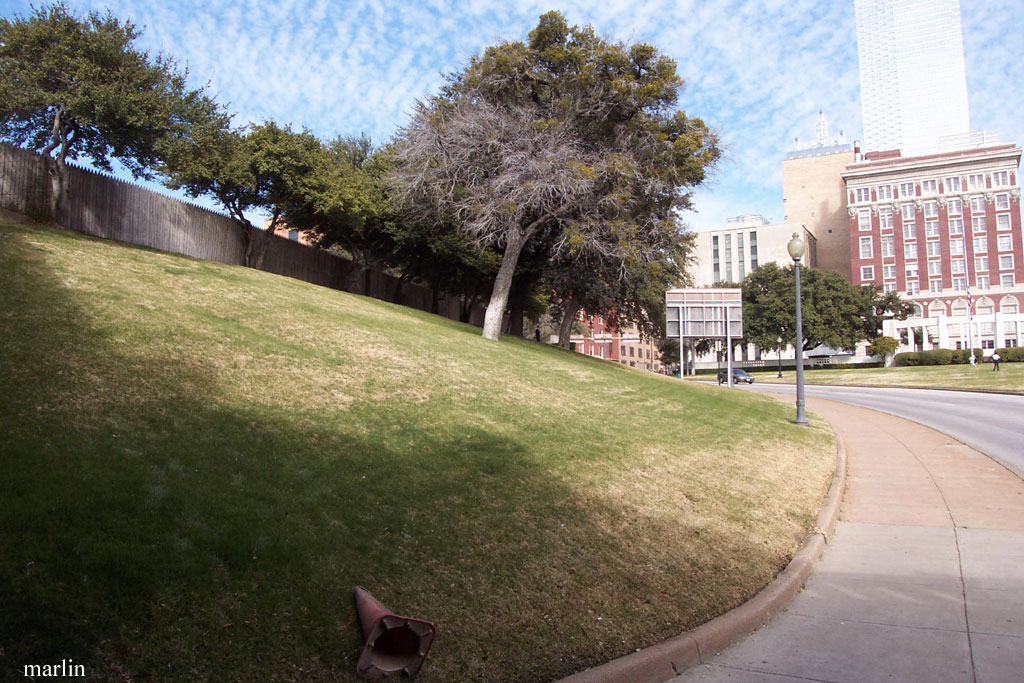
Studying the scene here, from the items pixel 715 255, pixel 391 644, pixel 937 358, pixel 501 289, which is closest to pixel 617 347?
pixel 715 255

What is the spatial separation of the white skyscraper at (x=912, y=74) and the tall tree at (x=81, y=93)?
172 m

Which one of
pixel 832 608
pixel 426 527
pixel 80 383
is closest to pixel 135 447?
pixel 80 383

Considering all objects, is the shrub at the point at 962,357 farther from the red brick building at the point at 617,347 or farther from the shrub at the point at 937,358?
the red brick building at the point at 617,347

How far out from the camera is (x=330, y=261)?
34188mm

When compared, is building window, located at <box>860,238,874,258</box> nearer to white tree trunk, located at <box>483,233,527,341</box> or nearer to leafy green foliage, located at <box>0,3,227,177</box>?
white tree trunk, located at <box>483,233,527,341</box>

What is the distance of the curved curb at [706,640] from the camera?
14.6 ft

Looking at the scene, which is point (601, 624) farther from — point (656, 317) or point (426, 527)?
point (656, 317)

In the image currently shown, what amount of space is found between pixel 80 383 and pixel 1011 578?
9.58 meters

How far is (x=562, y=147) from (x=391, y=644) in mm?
20082

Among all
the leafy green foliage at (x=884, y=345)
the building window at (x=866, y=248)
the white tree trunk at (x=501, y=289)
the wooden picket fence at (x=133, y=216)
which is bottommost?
the leafy green foliage at (x=884, y=345)

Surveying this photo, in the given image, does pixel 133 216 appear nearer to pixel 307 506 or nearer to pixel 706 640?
pixel 307 506

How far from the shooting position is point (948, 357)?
7000 centimetres

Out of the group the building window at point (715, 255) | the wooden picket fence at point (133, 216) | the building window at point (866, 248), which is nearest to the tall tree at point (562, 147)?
the wooden picket fence at point (133, 216)

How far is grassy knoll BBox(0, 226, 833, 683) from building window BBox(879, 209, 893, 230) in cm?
10672
